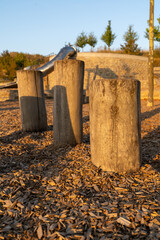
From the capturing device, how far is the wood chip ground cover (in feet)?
4.75

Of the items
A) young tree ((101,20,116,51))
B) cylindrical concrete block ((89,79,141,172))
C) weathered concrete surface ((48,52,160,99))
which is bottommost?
Result: cylindrical concrete block ((89,79,141,172))

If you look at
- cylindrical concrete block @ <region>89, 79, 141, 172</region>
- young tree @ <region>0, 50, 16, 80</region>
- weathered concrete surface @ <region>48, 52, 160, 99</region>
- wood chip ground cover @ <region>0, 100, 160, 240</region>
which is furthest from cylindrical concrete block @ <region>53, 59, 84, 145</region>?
young tree @ <region>0, 50, 16, 80</region>

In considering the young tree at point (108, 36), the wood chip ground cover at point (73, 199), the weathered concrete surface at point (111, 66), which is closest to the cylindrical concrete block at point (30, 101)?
the wood chip ground cover at point (73, 199)

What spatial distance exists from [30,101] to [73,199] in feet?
9.75

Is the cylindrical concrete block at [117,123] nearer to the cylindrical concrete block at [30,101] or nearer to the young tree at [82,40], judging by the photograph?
the cylindrical concrete block at [30,101]

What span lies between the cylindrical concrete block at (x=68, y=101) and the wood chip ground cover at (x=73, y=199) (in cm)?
45

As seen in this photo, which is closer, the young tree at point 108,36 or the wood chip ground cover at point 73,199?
the wood chip ground cover at point 73,199

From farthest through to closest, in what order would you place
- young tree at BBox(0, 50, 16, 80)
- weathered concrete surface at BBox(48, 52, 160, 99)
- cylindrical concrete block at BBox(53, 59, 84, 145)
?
young tree at BBox(0, 50, 16, 80) < weathered concrete surface at BBox(48, 52, 160, 99) < cylindrical concrete block at BBox(53, 59, 84, 145)

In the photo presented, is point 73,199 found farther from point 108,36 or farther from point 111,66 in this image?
point 108,36

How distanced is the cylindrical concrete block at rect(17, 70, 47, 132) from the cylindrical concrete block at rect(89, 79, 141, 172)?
226cm

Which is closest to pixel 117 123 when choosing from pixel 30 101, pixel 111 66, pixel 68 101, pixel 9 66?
pixel 68 101

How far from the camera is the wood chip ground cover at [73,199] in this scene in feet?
4.75

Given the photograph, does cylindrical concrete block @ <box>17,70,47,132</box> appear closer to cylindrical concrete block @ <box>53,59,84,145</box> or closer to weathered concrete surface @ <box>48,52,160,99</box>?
cylindrical concrete block @ <box>53,59,84,145</box>

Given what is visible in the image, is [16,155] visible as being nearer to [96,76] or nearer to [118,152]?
[118,152]
